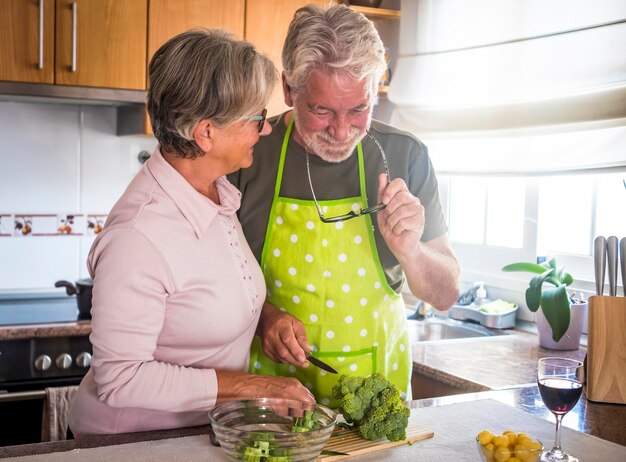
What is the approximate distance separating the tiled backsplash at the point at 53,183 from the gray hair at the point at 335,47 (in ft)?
5.35

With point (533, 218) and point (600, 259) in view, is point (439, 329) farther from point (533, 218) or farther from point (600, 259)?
point (600, 259)

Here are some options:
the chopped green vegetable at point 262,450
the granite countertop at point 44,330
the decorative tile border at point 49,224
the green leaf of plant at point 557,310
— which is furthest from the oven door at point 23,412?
the green leaf of plant at point 557,310

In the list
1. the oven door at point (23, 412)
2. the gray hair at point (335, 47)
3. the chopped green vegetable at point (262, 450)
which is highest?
the gray hair at point (335, 47)

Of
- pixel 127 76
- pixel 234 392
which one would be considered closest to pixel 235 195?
pixel 234 392

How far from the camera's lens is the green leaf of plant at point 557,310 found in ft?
7.57

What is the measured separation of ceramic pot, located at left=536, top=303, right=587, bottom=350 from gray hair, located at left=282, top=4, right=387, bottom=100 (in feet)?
3.83

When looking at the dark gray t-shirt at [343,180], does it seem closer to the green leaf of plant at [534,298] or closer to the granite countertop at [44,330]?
the green leaf of plant at [534,298]

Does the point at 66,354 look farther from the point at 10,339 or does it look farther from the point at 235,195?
the point at 235,195

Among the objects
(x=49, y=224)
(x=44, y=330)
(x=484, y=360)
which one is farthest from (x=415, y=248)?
(x=49, y=224)

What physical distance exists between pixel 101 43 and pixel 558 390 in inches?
80.6

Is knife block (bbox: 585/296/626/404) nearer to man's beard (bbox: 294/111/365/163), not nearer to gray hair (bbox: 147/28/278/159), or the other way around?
man's beard (bbox: 294/111/365/163)

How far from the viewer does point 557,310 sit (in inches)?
91.0

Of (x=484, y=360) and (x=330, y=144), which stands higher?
(x=330, y=144)

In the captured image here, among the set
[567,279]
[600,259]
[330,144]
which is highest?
[330,144]
